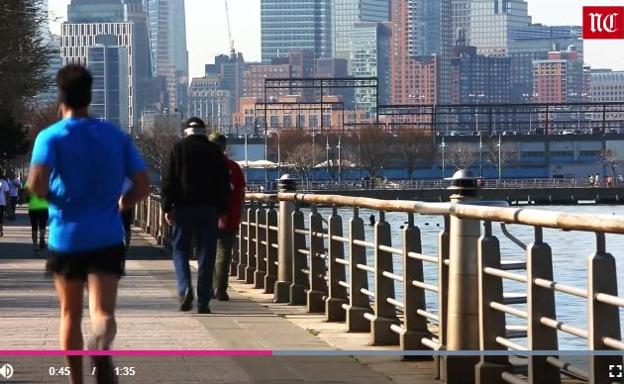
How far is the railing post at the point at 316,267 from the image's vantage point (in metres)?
16.8

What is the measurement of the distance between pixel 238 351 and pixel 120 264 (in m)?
3.22

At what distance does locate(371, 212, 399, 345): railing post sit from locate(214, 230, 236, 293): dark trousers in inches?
172

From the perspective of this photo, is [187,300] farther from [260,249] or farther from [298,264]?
[260,249]

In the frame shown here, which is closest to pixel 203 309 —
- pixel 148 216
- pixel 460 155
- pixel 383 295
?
pixel 383 295

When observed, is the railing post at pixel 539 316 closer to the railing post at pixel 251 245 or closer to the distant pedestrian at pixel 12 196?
the railing post at pixel 251 245

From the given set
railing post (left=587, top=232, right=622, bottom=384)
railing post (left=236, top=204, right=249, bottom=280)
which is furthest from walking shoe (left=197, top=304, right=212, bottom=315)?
railing post (left=587, top=232, right=622, bottom=384)

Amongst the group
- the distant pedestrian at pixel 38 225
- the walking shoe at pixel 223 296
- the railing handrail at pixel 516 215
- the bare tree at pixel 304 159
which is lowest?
the bare tree at pixel 304 159

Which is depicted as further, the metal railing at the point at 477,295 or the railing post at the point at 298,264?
the railing post at the point at 298,264

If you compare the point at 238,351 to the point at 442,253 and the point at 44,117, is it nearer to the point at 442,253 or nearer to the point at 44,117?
the point at 442,253

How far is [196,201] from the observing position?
15.6 metres

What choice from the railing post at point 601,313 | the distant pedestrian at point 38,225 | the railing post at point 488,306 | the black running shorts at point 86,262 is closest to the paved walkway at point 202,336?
the railing post at point 488,306

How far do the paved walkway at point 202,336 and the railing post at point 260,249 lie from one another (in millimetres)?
246

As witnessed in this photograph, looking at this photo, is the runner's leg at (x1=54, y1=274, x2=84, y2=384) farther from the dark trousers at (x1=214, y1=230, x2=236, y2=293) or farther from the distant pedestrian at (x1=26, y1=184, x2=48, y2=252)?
the distant pedestrian at (x1=26, y1=184, x2=48, y2=252)

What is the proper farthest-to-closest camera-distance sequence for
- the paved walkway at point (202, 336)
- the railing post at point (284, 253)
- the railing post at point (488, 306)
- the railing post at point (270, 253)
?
the railing post at point (270, 253), the railing post at point (284, 253), the railing post at point (488, 306), the paved walkway at point (202, 336)
